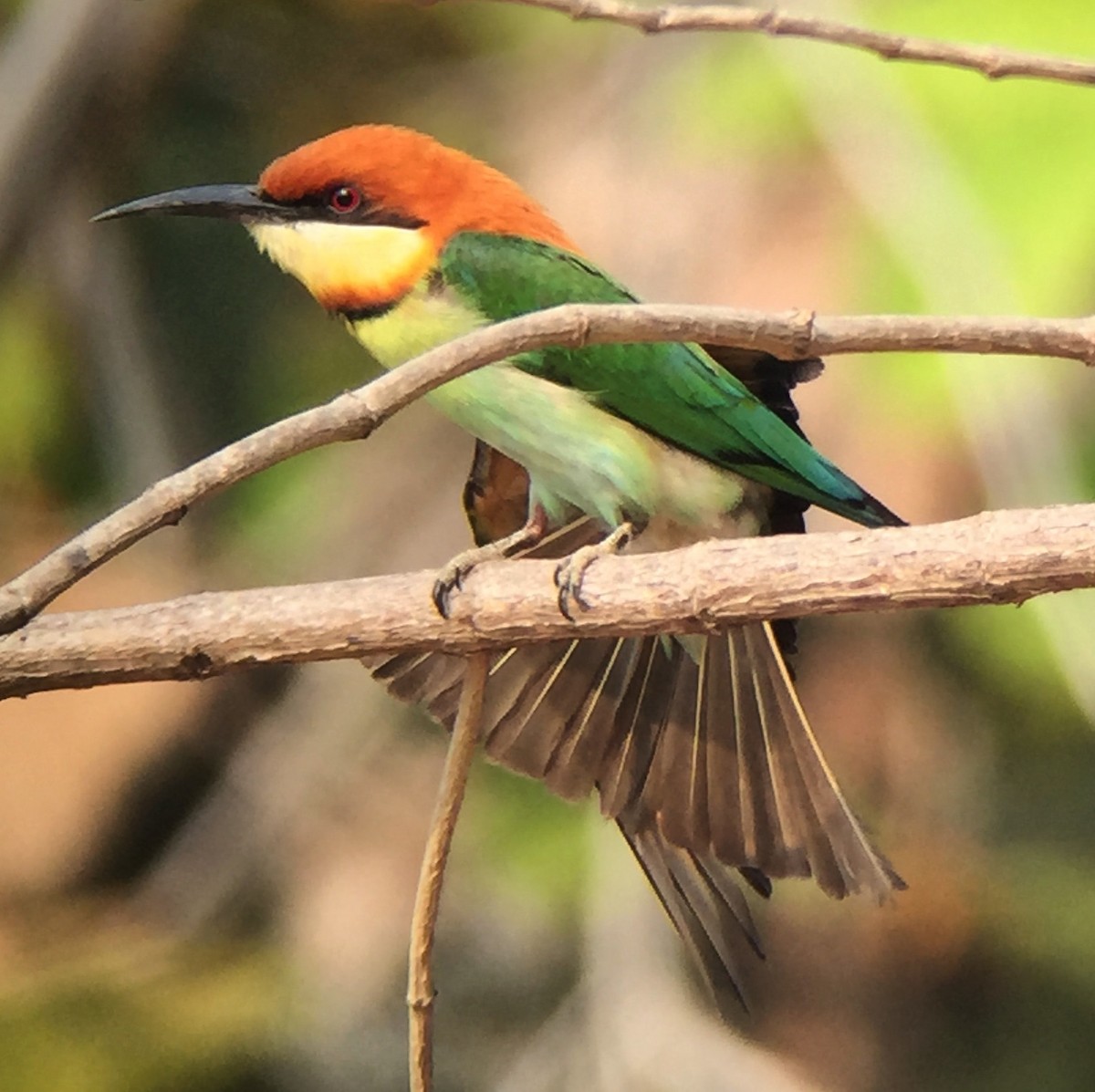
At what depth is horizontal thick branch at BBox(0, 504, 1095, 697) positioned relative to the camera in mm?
861

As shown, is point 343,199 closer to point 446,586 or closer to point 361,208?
point 361,208

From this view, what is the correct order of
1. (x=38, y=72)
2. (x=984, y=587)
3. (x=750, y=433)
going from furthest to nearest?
1. (x=38, y=72)
2. (x=750, y=433)
3. (x=984, y=587)

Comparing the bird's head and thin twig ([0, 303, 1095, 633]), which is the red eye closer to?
the bird's head

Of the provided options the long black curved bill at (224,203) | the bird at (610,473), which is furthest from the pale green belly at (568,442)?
the long black curved bill at (224,203)

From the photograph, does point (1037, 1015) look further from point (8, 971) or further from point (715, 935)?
point (8, 971)

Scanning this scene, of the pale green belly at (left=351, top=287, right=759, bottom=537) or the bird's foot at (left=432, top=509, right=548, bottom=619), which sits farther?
the pale green belly at (left=351, top=287, right=759, bottom=537)

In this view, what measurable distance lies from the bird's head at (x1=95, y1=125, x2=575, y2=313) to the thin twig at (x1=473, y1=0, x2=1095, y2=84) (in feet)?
0.70

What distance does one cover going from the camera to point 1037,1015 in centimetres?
131

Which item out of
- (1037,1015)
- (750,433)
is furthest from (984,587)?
(1037,1015)

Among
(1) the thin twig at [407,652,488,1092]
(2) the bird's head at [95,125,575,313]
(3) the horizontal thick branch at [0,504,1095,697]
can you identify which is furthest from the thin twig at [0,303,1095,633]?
(2) the bird's head at [95,125,575,313]

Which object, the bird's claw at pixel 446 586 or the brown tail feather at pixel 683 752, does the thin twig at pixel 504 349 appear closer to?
the bird's claw at pixel 446 586

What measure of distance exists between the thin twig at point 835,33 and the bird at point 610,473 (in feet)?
0.75

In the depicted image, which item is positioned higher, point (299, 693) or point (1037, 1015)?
point (299, 693)

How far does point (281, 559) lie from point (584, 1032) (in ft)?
1.51
